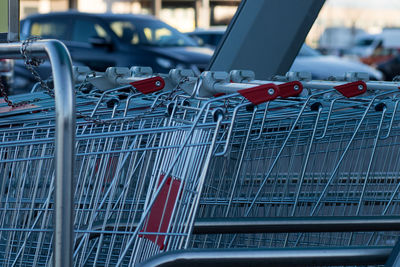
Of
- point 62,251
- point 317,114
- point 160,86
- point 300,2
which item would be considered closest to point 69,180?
point 62,251

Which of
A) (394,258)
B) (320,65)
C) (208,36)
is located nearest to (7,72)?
(320,65)

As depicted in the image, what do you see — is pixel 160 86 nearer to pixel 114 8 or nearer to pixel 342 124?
pixel 342 124

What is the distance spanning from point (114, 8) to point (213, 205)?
880 inches

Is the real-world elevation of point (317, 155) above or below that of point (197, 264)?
above

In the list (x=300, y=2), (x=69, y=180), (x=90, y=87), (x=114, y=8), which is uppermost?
(x=114, y=8)

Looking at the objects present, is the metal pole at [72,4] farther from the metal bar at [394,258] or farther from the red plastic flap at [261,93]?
the metal bar at [394,258]

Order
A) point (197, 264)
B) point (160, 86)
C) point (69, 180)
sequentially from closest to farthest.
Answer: point (69, 180), point (197, 264), point (160, 86)

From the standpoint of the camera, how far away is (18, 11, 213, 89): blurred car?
9984 mm

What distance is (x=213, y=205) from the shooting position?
9.73 feet

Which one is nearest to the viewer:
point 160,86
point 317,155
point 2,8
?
point 2,8

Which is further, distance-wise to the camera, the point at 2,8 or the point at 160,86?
the point at 160,86

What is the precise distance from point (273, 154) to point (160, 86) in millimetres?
722

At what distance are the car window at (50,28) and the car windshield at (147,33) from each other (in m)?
0.69

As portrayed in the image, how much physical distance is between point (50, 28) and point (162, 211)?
8961 millimetres
